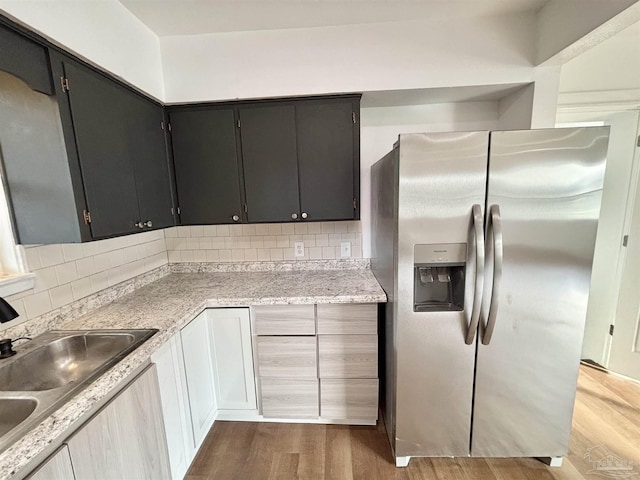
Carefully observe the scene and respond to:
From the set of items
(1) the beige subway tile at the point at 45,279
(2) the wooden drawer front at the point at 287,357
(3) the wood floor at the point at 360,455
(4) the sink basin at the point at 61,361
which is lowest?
(3) the wood floor at the point at 360,455

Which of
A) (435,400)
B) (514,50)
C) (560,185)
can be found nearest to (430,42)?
(514,50)

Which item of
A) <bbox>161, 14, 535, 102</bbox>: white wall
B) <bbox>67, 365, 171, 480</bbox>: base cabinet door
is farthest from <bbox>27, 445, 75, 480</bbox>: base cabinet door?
<bbox>161, 14, 535, 102</bbox>: white wall

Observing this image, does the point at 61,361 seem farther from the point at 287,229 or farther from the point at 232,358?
the point at 287,229

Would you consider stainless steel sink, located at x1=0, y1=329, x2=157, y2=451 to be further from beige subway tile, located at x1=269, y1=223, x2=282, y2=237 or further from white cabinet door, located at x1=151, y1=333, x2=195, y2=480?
beige subway tile, located at x1=269, y1=223, x2=282, y2=237

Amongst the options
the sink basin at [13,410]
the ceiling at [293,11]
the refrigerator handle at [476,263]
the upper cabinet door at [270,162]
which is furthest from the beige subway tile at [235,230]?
the refrigerator handle at [476,263]

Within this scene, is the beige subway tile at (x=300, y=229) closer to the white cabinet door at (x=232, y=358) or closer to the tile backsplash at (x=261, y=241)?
the tile backsplash at (x=261, y=241)

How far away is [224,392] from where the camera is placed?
1.93 meters

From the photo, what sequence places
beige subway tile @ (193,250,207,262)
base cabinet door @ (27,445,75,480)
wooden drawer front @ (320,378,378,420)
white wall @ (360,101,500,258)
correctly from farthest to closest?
beige subway tile @ (193,250,207,262) → white wall @ (360,101,500,258) → wooden drawer front @ (320,378,378,420) → base cabinet door @ (27,445,75,480)

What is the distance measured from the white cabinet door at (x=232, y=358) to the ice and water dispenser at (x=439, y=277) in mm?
1068

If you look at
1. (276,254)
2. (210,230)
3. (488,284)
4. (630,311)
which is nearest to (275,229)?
(276,254)

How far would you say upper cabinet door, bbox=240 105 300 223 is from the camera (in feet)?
6.27

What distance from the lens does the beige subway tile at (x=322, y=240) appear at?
2.32 metres

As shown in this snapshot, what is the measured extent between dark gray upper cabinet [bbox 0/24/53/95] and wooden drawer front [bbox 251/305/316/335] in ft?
4.76

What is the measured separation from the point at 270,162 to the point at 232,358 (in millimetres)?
1338
